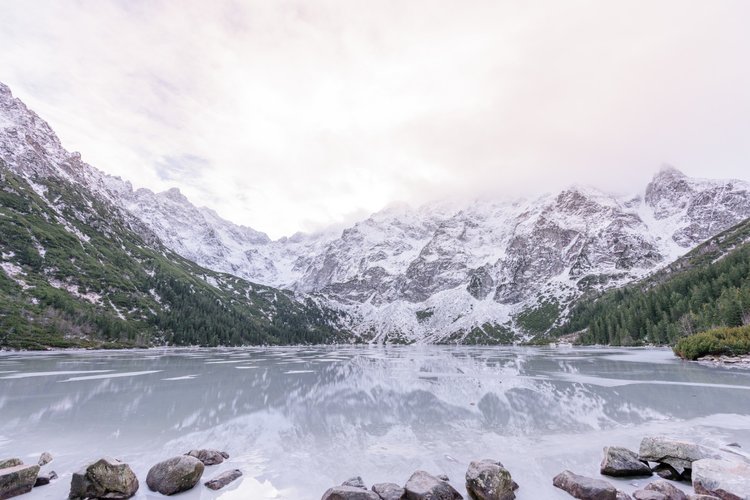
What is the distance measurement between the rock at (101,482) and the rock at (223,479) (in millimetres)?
2138

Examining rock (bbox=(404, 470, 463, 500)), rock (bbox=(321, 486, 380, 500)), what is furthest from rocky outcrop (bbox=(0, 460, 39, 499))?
rock (bbox=(404, 470, 463, 500))

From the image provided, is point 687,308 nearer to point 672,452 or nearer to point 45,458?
point 672,452

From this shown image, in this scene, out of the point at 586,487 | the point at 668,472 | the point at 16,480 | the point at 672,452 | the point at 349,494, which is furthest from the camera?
the point at 672,452

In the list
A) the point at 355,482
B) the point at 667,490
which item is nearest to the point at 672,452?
the point at 667,490

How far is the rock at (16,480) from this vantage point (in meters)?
10.7

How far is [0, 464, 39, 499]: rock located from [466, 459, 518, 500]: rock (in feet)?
41.6

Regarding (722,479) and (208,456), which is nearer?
(722,479)

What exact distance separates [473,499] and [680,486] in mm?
6298

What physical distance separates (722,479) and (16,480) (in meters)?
19.3

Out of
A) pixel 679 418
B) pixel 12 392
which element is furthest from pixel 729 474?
pixel 12 392

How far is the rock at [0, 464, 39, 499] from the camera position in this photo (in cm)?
1069

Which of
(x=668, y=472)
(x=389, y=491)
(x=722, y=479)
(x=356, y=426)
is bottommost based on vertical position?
(x=356, y=426)

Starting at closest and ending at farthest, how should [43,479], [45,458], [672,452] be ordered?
[43,479] < [672,452] < [45,458]

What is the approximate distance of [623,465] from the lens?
40.1 feet
